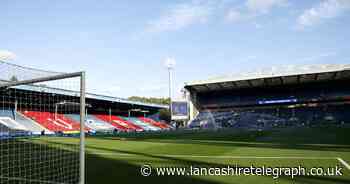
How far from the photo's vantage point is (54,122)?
4728 cm

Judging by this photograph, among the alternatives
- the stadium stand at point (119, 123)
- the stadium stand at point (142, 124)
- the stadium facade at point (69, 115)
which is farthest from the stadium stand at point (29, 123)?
the stadium stand at point (142, 124)

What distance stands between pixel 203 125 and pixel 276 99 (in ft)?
58.7

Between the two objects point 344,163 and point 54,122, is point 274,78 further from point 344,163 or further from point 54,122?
point 344,163

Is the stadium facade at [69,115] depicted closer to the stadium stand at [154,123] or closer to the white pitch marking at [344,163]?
the stadium stand at [154,123]

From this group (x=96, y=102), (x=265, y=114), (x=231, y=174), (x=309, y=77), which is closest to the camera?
(x=231, y=174)

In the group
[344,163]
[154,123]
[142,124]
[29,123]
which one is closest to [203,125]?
[142,124]

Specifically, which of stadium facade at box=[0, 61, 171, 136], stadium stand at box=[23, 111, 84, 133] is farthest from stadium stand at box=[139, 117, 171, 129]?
stadium stand at box=[23, 111, 84, 133]

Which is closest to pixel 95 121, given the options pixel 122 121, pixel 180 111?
pixel 122 121

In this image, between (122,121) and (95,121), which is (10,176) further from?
(122,121)

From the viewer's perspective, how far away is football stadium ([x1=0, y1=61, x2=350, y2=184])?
832 cm

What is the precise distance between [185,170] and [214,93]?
68221mm

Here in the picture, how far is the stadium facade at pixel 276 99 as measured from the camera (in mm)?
62281

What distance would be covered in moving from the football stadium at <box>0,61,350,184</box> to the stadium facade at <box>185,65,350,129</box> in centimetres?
20

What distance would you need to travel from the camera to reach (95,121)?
5812 centimetres
